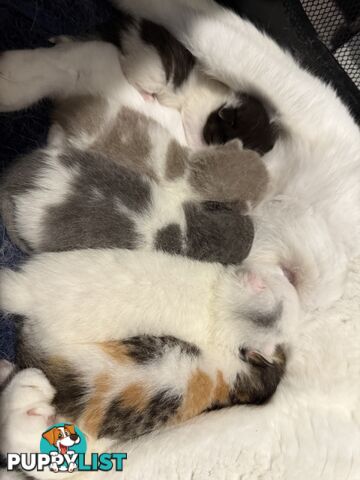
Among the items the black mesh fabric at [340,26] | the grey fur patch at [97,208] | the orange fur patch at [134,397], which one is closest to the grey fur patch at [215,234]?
the grey fur patch at [97,208]

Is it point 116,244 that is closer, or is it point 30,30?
point 116,244

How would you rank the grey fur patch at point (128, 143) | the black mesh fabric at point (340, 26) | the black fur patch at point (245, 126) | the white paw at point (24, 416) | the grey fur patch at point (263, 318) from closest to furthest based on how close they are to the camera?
the white paw at point (24, 416)
the grey fur patch at point (263, 318)
the grey fur patch at point (128, 143)
the black fur patch at point (245, 126)
the black mesh fabric at point (340, 26)

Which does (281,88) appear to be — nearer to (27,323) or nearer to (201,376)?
(201,376)

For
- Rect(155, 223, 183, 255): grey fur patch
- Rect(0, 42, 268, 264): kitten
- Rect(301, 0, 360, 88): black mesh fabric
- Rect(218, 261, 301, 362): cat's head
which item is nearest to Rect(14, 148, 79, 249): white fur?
Rect(0, 42, 268, 264): kitten

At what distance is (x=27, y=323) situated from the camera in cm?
128

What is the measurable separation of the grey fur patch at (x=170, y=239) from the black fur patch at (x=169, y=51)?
0.47 metres

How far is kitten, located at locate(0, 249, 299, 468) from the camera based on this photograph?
4.15 ft

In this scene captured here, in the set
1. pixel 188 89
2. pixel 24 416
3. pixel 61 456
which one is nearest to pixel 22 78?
pixel 188 89

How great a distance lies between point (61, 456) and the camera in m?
1.26

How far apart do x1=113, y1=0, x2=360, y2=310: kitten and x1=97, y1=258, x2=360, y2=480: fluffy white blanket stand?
0.10 metres

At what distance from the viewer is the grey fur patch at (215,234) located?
1.43 m

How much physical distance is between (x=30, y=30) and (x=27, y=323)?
36.4 inches

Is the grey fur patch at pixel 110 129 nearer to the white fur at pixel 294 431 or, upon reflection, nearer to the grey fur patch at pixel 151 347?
the grey fur patch at pixel 151 347

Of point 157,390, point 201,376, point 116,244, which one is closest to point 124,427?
point 157,390
